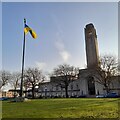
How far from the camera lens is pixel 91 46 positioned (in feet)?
283

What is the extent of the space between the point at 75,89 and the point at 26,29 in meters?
68.1

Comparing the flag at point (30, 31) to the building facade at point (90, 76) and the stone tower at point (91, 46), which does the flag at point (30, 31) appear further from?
the stone tower at point (91, 46)

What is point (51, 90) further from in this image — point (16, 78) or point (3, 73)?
point (3, 73)

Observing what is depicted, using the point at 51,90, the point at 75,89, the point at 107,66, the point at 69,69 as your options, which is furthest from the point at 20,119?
the point at 51,90

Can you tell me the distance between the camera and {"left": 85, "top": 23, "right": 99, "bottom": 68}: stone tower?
84750 mm

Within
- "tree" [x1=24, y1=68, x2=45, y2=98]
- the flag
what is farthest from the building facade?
the flag

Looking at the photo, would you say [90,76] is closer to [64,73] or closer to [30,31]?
[64,73]

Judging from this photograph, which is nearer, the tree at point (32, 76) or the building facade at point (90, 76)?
the tree at point (32, 76)

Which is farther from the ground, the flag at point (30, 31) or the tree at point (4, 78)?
the flag at point (30, 31)

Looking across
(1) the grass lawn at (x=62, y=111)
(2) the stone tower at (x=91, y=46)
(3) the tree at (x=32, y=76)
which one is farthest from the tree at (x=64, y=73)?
(1) the grass lawn at (x=62, y=111)

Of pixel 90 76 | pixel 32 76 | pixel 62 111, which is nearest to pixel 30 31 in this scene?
pixel 62 111

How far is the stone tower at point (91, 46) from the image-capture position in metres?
84.8

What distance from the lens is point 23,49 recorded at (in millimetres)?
31031

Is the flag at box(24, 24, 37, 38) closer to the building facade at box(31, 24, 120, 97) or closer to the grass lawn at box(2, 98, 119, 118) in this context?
the grass lawn at box(2, 98, 119, 118)
